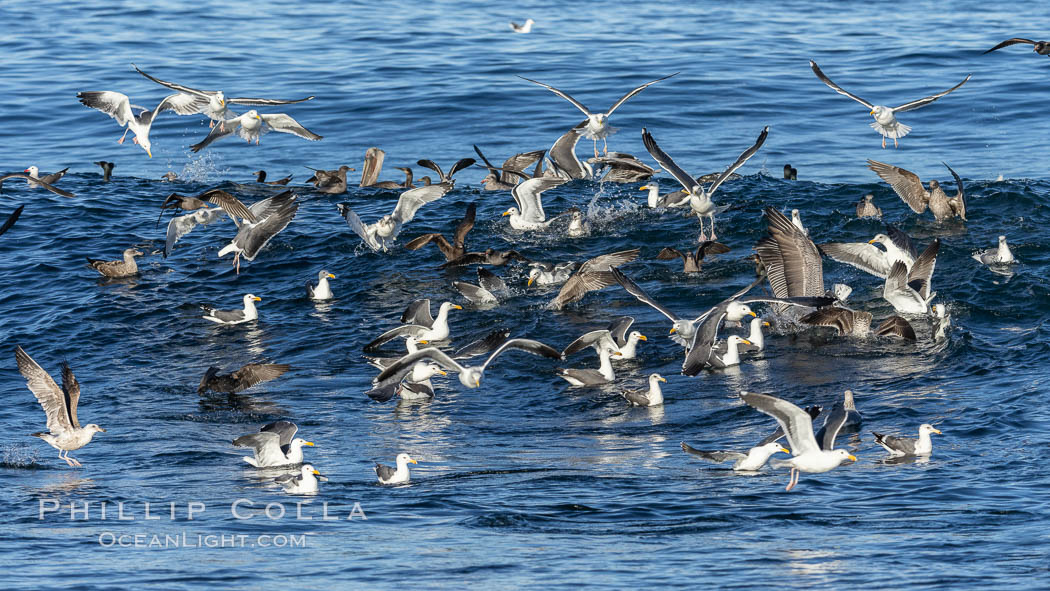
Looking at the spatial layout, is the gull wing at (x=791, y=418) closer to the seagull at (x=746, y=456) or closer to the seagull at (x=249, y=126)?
the seagull at (x=746, y=456)

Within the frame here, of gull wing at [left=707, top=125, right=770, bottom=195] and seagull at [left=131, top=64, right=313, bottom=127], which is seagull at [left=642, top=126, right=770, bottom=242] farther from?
seagull at [left=131, top=64, right=313, bottom=127]

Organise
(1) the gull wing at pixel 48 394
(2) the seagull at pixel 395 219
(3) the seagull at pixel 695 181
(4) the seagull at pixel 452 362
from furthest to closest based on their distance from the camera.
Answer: (2) the seagull at pixel 395 219 → (3) the seagull at pixel 695 181 → (4) the seagull at pixel 452 362 → (1) the gull wing at pixel 48 394

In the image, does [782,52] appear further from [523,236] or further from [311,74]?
[523,236]

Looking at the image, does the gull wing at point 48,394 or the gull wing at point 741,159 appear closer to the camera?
the gull wing at point 48,394

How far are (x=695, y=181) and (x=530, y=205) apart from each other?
293 cm

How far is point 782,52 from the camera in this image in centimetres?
3497

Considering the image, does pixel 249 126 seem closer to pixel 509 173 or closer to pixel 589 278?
pixel 509 173

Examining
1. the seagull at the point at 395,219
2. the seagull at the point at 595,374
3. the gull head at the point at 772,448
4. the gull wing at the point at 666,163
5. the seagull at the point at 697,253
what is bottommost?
the seagull at the point at 595,374

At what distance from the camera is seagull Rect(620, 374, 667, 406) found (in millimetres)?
14078

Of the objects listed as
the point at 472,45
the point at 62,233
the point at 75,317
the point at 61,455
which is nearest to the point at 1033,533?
the point at 61,455

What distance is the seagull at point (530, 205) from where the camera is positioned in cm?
1994

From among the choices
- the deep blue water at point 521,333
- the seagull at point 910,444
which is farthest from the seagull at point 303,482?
the seagull at point 910,444

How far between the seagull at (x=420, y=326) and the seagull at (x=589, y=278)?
1.63 metres

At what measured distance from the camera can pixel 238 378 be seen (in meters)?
14.7
